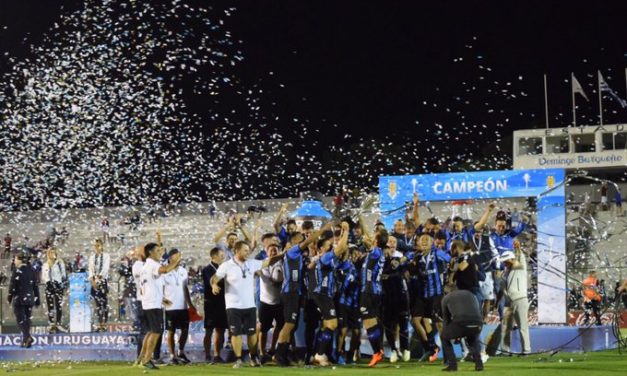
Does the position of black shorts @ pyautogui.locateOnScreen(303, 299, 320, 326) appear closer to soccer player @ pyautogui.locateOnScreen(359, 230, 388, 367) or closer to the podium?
soccer player @ pyautogui.locateOnScreen(359, 230, 388, 367)

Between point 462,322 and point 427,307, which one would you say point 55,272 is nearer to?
point 427,307

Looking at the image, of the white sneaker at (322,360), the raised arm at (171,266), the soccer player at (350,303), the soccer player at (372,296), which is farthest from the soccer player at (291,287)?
the raised arm at (171,266)

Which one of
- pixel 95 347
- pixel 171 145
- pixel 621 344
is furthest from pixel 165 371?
pixel 171 145

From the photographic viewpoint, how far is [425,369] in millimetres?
14031

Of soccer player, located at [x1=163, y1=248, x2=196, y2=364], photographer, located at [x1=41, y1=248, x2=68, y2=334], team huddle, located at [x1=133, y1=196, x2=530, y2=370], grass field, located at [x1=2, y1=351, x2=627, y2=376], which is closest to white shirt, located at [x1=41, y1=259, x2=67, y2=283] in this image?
photographer, located at [x1=41, y1=248, x2=68, y2=334]

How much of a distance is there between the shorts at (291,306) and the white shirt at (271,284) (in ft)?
2.03

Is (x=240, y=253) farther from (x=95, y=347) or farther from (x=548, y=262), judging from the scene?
(x=548, y=262)

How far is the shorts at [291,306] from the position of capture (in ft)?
49.0

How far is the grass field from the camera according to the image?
13.4 metres

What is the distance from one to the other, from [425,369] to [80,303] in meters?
11.3

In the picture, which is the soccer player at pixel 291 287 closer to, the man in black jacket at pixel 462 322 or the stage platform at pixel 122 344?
the stage platform at pixel 122 344

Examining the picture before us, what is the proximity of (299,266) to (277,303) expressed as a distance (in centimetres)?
99

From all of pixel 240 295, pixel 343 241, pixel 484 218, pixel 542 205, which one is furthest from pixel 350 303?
pixel 542 205

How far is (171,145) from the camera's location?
3344cm
